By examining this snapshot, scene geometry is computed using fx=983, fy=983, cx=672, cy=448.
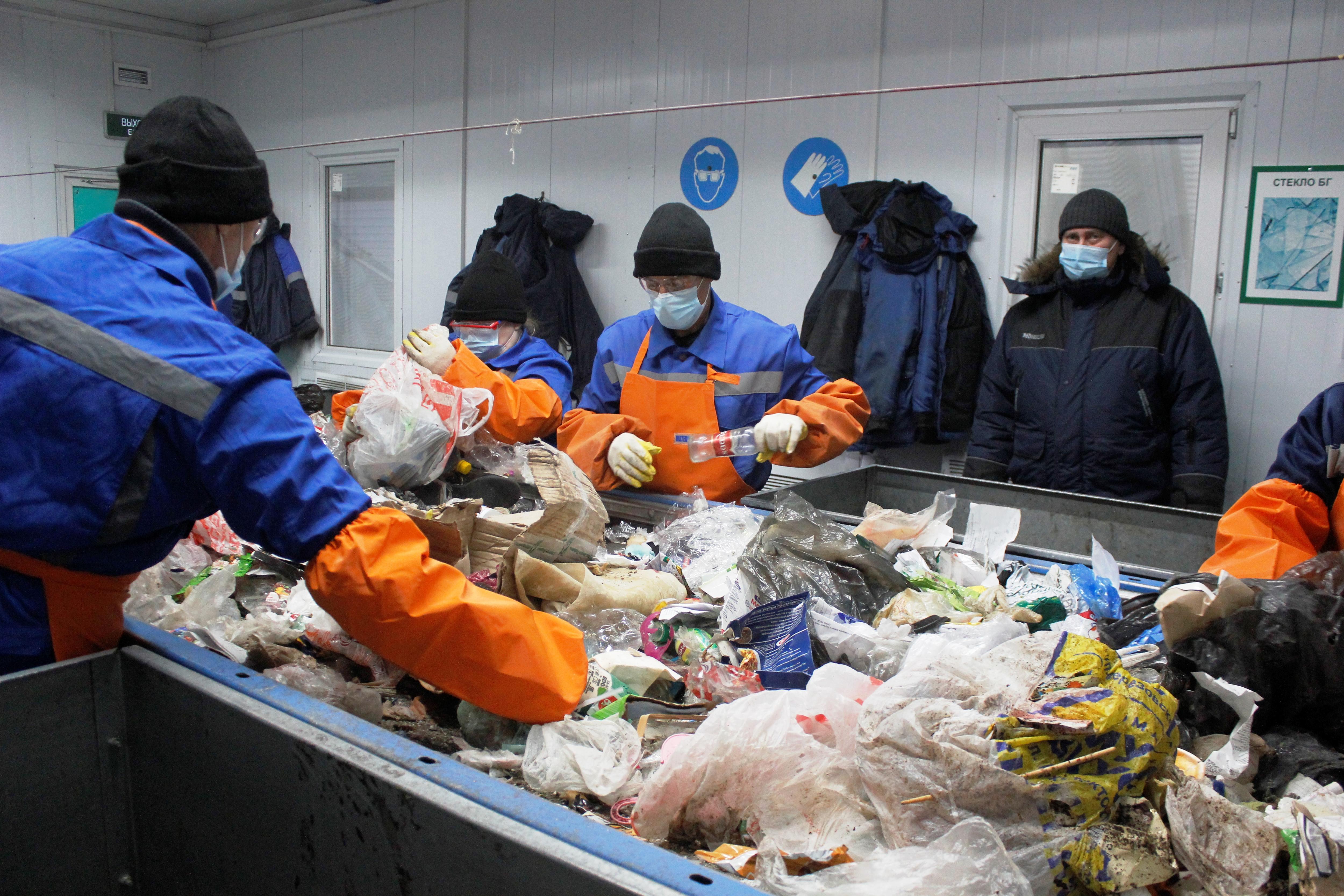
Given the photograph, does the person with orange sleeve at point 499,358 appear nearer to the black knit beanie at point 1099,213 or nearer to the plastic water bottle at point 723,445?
the plastic water bottle at point 723,445

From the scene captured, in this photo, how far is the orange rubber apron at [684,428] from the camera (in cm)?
302

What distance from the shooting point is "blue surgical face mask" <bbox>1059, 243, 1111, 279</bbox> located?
146 inches

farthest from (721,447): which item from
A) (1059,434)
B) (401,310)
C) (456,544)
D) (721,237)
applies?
(401,310)

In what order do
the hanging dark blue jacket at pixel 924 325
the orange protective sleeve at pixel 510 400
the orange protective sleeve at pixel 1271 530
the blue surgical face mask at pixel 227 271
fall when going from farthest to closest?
the hanging dark blue jacket at pixel 924 325 < the orange protective sleeve at pixel 510 400 < the orange protective sleeve at pixel 1271 530 < the blue surgical face mask at pixel 227 271

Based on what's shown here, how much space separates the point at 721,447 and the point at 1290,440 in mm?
1442

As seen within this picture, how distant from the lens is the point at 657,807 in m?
1.29

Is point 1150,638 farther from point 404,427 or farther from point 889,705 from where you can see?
point 404,427

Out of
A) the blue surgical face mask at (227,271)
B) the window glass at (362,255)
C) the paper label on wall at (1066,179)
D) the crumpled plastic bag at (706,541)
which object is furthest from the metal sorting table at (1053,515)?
the window glass at (362,255)

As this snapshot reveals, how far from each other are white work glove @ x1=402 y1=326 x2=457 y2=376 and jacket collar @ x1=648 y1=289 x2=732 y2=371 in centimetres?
68

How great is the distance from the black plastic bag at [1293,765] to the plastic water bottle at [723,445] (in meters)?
1.64

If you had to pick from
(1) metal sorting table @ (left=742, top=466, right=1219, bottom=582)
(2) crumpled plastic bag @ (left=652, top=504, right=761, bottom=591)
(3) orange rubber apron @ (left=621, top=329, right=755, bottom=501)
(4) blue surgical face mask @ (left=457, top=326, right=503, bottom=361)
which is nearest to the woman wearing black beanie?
(4) blue surgical face mask @ (left=457, top=326, right=503, bottom=361)

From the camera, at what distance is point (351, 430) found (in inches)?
108

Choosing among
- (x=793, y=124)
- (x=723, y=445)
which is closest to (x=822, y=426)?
(x=723, y=445)

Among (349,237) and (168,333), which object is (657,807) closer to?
(168,333)
